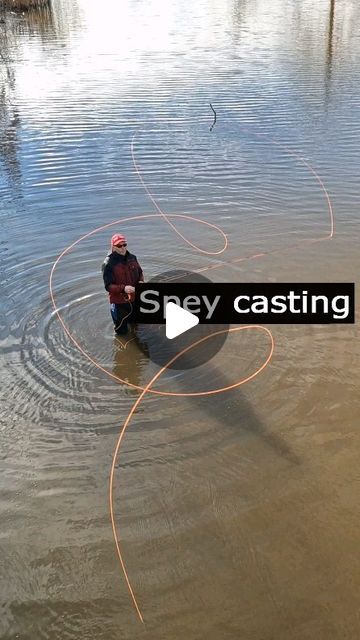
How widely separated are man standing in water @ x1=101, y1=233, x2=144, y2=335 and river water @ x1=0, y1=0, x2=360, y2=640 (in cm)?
72

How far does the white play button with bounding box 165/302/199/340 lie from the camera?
7.92 m

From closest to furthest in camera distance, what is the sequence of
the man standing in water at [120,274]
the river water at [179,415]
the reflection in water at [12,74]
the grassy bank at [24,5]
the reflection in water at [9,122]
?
1. the river water at [179,415]
2. the man standing in water at [120,274]
3. the reflection in water at [9,122]
4. the reflection in water at [12,74]
5. the grassy bank at [24,5]

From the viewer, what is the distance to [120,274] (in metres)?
7.24

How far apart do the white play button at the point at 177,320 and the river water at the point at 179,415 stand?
0.68 m

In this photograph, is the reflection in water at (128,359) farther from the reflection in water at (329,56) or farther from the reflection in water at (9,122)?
the reflection in water at (329,56)

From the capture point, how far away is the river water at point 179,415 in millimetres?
4594

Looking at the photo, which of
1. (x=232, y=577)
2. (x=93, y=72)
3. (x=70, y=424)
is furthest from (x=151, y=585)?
(x=93, y=72)

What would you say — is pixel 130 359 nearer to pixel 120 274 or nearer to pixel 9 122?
pixel 120 274

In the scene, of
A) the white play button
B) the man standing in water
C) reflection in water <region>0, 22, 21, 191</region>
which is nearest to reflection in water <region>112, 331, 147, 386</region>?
the man standing in water

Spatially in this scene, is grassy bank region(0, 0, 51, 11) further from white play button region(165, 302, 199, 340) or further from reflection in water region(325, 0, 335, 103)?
white play button region(165, 302, 199, 340)

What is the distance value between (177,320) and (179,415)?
193 cm

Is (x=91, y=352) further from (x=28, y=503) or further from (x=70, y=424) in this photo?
(x=28, y=503)

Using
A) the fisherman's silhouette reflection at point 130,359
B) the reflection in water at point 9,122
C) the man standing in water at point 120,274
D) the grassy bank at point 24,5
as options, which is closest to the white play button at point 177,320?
the fisherman's silhouette reflection at point 130,359

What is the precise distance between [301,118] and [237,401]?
13.3 metres
